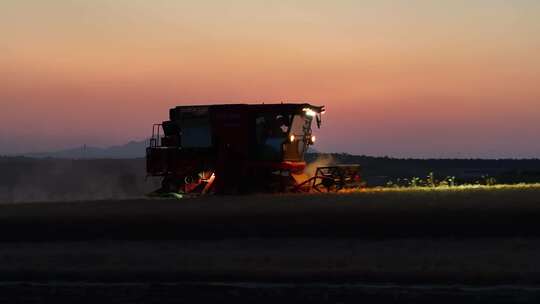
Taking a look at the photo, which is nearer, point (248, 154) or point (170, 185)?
point (248, 154)

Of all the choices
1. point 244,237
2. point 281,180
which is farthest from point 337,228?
point 281,180

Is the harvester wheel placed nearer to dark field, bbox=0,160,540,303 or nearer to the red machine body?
the red machine body

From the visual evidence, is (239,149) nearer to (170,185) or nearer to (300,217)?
(170,185)

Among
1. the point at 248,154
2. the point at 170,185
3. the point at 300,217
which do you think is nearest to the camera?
the point at 300,217

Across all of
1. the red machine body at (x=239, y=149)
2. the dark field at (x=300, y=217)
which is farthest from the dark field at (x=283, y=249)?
the red machine body at (x=239, y=149)

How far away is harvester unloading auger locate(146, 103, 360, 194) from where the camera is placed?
31.8 meters

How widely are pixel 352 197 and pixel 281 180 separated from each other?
5.80 meters

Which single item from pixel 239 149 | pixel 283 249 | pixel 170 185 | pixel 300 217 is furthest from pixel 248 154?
pixel 283 249

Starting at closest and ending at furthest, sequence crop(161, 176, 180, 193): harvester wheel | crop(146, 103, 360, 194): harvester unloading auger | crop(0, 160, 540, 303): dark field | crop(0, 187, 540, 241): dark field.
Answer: crop(0, 160, 540, 303): dark field → crop(0, 187, 540, 241): dark field → crop(146, 103, 360, 194): harvester unloading auger → crop(161, 176, 180, 193): harvester wheel

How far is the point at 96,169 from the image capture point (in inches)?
3236

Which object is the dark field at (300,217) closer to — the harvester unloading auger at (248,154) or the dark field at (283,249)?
the dark field at (283,249)

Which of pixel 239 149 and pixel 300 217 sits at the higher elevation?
pixel 239 149

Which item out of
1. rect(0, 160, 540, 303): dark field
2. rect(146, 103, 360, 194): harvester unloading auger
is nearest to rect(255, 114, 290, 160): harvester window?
rect(146, 103, 360, 194): harvester unloading auger

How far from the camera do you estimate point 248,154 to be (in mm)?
31953
